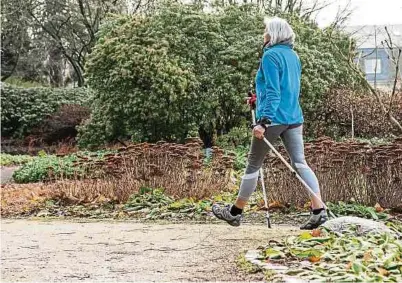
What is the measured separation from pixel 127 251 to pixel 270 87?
1.87 metres

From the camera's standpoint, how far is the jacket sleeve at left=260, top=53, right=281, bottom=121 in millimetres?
6023

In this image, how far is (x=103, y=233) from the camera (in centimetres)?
703

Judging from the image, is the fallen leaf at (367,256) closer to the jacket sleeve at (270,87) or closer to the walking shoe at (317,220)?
the walking shoe at (317,220)

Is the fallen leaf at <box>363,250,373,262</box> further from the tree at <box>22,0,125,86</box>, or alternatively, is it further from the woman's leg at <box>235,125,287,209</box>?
the tree at <box>22,0,125,86</box>

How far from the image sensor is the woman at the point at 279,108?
239 inches

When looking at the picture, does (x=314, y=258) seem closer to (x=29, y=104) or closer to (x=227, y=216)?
(x=227, y=216)

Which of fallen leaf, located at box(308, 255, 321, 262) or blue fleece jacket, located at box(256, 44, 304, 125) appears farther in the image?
blue fleece jacket, located at box(256, 44, 304, 125)

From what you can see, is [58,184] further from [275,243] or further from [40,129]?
[40,129]

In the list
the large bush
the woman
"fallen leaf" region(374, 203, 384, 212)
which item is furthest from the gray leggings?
the large bush

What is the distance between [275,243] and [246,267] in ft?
2.32

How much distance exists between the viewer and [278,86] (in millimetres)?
6066

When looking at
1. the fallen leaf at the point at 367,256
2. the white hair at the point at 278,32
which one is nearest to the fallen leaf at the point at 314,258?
the fallen leaf at the point at 367,256

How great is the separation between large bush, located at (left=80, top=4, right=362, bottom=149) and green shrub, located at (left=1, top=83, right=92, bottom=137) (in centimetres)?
882

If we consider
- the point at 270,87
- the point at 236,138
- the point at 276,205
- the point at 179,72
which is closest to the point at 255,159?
the point at 270,87
